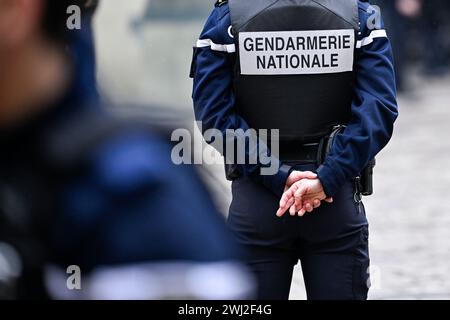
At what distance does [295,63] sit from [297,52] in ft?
0.17

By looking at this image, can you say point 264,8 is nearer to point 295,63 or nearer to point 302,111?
point 295,63

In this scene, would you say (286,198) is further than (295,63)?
No

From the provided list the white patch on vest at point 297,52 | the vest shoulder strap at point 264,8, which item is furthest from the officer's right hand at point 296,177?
the vest shoulder strap at point 264,8

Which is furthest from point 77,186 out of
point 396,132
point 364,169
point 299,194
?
point 396,132

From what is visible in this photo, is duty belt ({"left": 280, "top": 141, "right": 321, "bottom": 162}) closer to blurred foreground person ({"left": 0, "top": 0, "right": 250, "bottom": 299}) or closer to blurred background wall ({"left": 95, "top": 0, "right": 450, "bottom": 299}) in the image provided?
blurred background wall ({"left": 95, "top": 0, "right": 450, "bottom": 299})

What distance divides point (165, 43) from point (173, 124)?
29.4 feet

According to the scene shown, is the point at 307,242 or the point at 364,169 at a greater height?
the point at 364,169

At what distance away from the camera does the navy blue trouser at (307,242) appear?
3.45 meters

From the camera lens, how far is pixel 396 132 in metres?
12.4

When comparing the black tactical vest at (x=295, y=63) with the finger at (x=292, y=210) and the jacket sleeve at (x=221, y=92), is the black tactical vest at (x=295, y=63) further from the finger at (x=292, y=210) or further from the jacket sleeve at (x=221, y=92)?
the finger at (x=292, y=210)

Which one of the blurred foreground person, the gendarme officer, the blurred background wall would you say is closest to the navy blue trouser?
the gendarme officer

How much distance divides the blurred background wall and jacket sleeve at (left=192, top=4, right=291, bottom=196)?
43 cm
